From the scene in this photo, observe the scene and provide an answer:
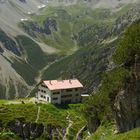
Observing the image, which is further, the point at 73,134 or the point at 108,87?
the point at 73,134

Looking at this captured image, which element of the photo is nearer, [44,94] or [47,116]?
[47,116]

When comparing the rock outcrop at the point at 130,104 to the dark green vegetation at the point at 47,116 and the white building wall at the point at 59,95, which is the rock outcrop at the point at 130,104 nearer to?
the dark green vegetation at the point at 47,116

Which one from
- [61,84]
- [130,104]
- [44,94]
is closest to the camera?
[130,104]

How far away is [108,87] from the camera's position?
287 feet

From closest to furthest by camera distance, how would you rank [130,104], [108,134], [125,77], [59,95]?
[130,104]
[125,77]
[108,134]
[59,95]

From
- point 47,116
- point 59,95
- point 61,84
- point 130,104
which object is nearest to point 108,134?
point 130,104

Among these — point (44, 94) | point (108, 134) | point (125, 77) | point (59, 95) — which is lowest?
point (108, 134)

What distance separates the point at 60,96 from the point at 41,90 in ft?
28.7

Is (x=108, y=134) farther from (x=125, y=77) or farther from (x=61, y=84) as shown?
(x=61, y=84)

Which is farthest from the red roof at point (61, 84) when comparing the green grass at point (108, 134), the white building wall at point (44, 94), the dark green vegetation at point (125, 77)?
the dark green vegetation at point (125, 77)

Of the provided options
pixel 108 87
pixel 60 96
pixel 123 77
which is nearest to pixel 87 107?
pixel 108 87

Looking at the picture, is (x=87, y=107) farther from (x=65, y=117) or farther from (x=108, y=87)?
(x=65, y=117)

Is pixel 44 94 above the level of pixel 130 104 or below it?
above

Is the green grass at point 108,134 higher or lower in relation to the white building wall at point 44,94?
lower
